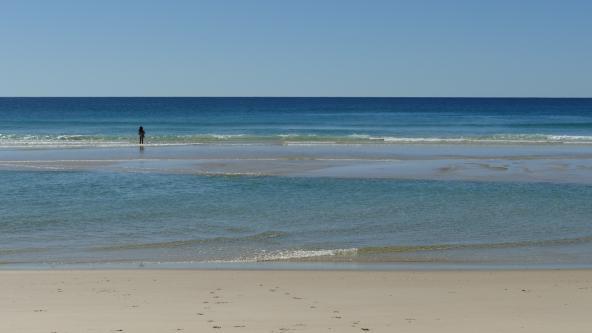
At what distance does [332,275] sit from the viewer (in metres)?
12.0

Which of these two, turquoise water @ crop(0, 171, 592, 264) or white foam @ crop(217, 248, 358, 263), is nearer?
white foam @ crop(217, 248, 358, 263)

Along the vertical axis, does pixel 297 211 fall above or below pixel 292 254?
above

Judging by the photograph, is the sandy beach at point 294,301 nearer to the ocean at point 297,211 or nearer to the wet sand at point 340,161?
the ocean at point 297,211

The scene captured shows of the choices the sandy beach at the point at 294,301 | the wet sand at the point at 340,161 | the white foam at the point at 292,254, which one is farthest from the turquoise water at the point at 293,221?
the wet sand at the point at 340,161

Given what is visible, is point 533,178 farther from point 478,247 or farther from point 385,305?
point 385,305

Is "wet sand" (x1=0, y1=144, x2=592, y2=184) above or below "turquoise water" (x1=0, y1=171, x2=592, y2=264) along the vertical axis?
above

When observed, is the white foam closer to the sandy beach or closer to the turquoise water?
the turquoise water

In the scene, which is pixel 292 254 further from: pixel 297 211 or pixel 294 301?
pixel 297 211

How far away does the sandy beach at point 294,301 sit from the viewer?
8.81 meters

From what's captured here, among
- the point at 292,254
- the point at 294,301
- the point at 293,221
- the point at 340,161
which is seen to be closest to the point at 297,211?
the point at 293,221

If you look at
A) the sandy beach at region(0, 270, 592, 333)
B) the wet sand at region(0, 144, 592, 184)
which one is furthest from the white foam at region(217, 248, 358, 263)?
the wet sand at region(0, 144, 592, 184)

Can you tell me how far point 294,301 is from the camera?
1018 cm

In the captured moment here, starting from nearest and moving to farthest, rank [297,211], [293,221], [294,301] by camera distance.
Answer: [294,301], [293,221], [297,211]

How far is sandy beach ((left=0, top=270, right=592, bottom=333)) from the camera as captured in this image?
8812 mm
